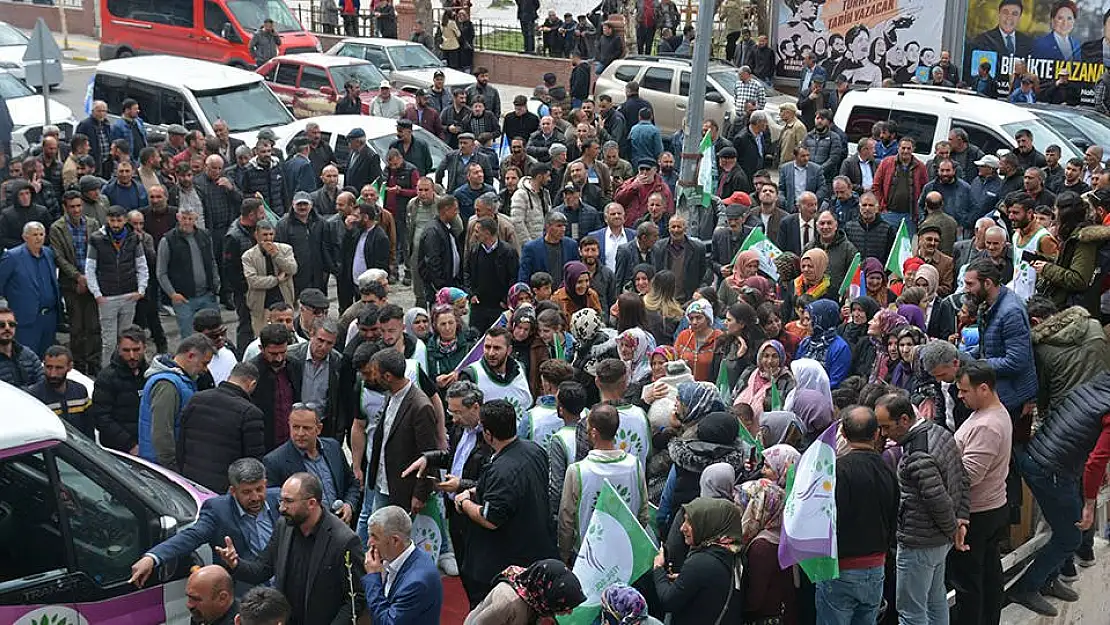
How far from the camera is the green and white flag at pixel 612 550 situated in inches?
250

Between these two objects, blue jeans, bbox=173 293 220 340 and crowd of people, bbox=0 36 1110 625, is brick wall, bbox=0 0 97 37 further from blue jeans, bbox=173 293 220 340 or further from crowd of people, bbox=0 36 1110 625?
blue jeans, bbox=173 293 220 340

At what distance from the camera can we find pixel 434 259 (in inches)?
478

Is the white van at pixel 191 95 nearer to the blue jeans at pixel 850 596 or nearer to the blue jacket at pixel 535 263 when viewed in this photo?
the blue jacket at pixel 535 263

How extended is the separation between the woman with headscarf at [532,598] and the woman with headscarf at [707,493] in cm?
86

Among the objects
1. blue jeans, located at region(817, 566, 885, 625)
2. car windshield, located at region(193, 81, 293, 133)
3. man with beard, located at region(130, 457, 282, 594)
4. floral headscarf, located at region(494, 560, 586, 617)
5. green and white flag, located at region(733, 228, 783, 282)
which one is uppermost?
car windshield, located at region(193, 81, 293, 133)

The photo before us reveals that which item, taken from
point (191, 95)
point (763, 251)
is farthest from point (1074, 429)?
point (191, 95)

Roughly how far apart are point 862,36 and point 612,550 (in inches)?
829

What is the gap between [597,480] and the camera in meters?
6.95

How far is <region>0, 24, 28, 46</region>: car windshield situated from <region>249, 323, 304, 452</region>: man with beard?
847 inches

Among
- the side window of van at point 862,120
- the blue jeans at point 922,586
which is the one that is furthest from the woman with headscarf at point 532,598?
the side window of van at point 862,120

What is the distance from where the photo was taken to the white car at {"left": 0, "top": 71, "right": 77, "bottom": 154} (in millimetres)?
18031

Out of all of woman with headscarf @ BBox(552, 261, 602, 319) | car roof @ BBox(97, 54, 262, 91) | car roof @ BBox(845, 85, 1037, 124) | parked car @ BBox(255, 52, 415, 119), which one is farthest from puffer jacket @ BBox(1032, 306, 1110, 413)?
parked car @ BBox(255, 52, 415, 119)

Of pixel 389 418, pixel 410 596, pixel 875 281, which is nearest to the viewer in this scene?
pixel 410 596

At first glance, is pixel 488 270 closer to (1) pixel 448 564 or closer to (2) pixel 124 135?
(1) pixel 448 564
